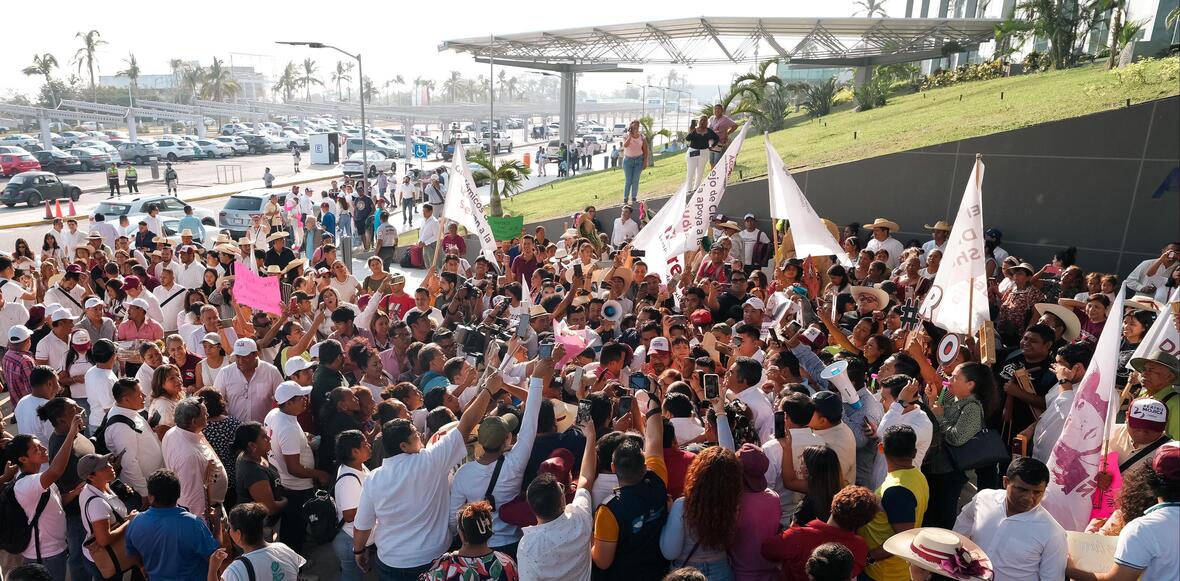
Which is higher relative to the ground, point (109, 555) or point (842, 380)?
point (842, 380)

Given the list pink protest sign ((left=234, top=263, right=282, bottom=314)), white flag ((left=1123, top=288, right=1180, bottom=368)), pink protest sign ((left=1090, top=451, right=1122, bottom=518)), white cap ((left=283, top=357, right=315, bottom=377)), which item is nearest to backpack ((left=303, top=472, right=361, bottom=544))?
white cap ((left=283, top=357, right=315, bottom=377))

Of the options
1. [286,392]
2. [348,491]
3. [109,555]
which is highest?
[286,392]

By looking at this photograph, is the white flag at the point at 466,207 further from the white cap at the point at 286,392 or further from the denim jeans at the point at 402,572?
the denim jeans at the point at 402,572

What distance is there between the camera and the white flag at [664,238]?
9195mm

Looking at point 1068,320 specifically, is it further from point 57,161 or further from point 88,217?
point 57,161

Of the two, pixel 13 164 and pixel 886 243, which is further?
pixel 13 164

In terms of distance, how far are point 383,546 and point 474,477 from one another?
63 cm

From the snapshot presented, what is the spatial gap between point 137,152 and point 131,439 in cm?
5235

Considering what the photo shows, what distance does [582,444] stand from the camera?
4953 mm

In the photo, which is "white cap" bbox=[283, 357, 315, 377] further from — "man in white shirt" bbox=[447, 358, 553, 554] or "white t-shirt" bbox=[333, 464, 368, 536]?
"man in white shirt" bbox=[447, 358, 553, 554]

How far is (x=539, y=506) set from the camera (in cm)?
383

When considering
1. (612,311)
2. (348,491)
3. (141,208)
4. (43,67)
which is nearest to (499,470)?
(348,491)

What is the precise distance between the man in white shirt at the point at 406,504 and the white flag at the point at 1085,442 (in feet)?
11.7

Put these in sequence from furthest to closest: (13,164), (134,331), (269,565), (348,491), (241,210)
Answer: (13,164), (241,210), (134,331), (348,491), (269,565)
